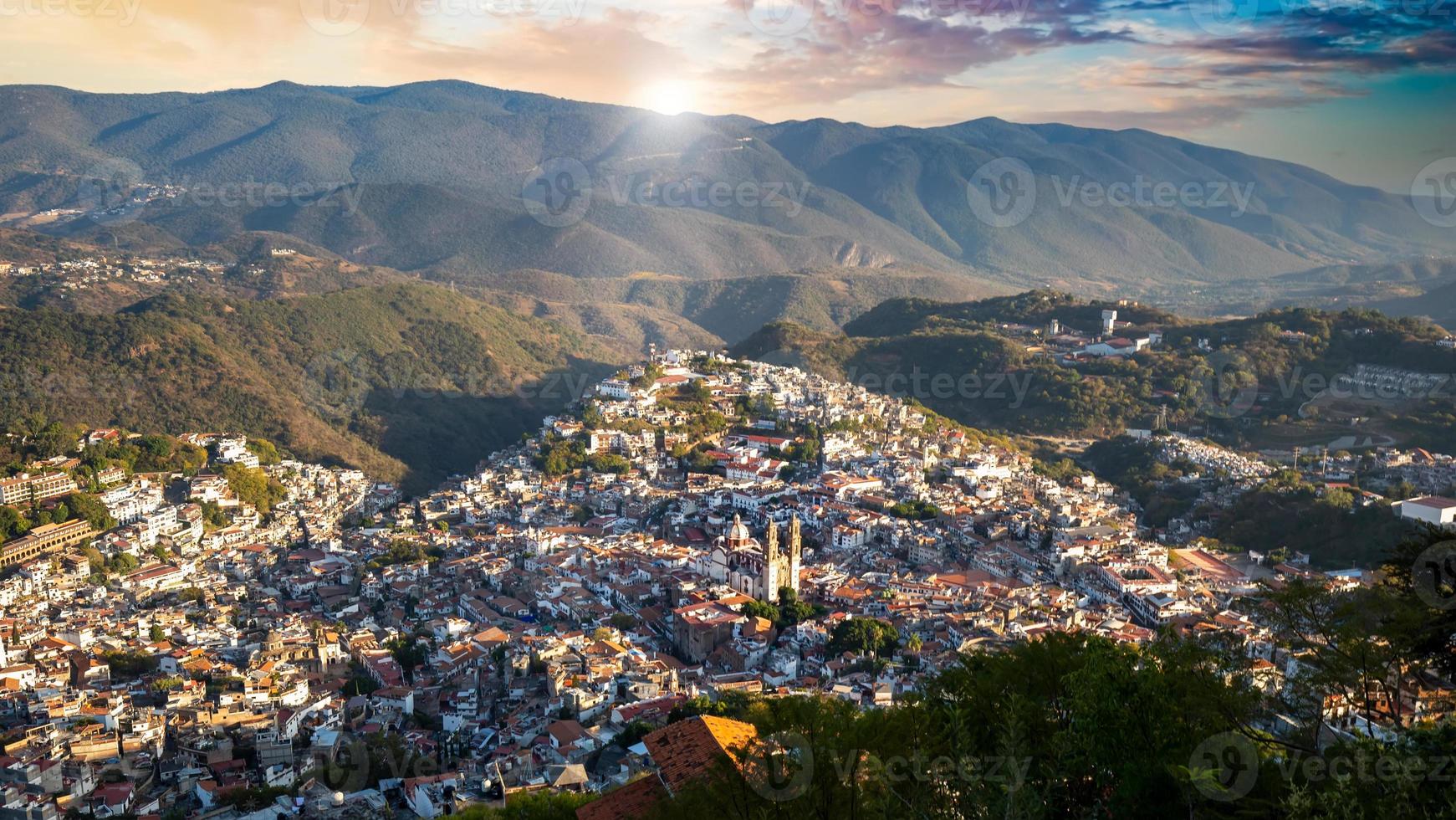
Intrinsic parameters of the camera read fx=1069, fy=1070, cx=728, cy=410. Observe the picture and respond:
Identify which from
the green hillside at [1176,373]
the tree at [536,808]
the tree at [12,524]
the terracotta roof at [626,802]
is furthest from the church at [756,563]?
the green hillside at [1176,373]

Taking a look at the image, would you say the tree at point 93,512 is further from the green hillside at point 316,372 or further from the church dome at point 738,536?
the church dome at point 738,536

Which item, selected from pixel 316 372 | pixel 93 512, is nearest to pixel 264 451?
pixel 93 512

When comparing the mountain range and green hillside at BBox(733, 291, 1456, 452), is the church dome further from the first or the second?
the mountain range

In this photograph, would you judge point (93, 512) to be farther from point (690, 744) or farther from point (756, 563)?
point (690, 744)

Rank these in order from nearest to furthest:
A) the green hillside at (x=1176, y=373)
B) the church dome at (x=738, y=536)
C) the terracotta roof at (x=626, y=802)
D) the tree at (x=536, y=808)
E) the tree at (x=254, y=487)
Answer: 1. the terracotta roof at (x=626, y=802)
2. the tree at (x=536, y=808)
3. the church dome at (x=738, y=536)
4. the tree at (x=254, y=487)
5. the green hillside at (x=1176, y=373)

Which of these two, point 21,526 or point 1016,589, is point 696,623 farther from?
point 21,526

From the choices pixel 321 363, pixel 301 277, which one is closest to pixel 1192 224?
pixel 301 277
